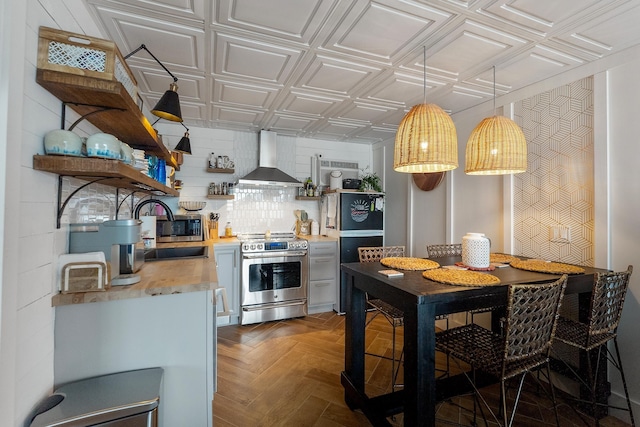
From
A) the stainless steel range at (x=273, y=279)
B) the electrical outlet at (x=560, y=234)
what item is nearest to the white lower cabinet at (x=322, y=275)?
the stainless steel range at (x=273, y=279)

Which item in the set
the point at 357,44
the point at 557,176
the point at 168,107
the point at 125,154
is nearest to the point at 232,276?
the point at 168,107

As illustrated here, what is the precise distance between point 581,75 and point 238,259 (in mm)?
3595

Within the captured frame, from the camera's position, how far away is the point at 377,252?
269 centimetres

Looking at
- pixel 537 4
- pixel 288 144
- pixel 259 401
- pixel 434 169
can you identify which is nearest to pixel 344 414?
pixel 259 401

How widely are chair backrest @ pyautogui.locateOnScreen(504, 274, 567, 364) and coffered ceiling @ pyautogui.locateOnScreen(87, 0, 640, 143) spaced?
1.53 metres

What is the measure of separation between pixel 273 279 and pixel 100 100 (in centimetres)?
259

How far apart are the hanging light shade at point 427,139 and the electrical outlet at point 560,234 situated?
Result: 1.32 meters

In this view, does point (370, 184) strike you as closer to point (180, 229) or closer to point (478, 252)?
point (478, 252)

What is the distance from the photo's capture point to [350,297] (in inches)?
75.9

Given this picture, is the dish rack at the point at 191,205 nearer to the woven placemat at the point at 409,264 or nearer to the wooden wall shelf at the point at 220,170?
the wooden wall shelf at the point at 220,170

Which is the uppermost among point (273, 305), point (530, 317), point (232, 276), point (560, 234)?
point (560, 234)

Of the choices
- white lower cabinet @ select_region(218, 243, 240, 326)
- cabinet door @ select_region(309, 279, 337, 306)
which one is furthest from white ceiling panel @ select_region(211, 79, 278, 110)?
cabinet door @ select_region(309, 279, 337, 306)

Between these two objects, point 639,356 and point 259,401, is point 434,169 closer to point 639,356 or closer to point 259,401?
point 639,356

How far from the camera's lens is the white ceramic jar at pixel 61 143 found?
108 cm
